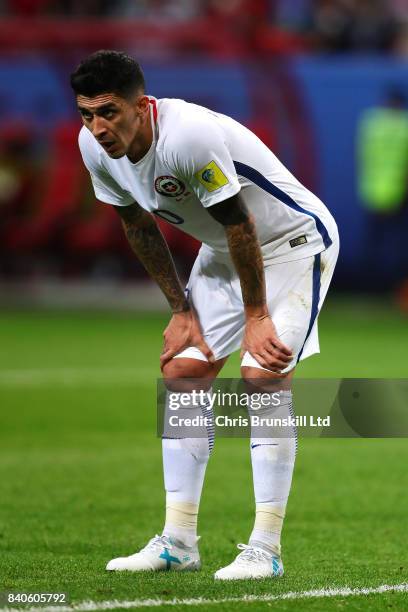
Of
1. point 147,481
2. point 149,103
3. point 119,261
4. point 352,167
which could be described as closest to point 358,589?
point 149,103

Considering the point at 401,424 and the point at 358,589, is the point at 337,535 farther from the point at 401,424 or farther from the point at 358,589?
the point at 358,589

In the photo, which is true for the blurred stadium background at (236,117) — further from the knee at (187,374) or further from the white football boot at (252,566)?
the white football boot at (252,566)

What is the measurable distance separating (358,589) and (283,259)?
1.38m

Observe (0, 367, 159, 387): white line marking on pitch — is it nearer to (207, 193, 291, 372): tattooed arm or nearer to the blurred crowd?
(207, 193, 291, 372): tattooed arm

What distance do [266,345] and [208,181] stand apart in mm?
695

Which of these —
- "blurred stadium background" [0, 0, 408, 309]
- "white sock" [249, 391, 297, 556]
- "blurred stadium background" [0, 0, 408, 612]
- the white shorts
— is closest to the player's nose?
the white shorts

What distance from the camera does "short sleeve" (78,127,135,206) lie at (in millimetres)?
5422

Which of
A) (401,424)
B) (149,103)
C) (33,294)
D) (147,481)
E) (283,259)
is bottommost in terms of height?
(33,294)

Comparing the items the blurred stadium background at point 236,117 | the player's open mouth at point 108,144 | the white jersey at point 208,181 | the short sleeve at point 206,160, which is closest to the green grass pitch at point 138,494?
the white jersey at point 208,181

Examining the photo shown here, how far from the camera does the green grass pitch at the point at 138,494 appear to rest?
5156mm

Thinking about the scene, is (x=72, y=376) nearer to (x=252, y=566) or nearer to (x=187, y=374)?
(x=187, y=374)

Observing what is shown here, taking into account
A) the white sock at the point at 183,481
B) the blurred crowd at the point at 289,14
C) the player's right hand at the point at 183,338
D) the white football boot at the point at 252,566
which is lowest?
the white football boot at the point at 252,566

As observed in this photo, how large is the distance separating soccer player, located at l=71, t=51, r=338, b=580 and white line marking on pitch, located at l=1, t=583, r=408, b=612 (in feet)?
1.17

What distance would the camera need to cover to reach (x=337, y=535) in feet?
20.9
